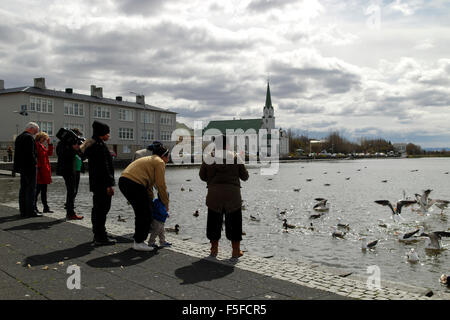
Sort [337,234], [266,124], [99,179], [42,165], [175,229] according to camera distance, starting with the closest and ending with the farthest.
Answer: [99,179] < [337,234] < [175,229] < [42,165] < [266,124]

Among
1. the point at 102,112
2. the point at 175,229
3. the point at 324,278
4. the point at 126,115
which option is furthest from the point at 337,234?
the point at 126,115

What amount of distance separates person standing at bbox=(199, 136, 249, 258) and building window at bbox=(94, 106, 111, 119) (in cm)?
7409

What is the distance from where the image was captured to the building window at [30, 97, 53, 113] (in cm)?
6538

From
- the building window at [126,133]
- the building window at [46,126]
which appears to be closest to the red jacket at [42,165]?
the building window at [46,126]

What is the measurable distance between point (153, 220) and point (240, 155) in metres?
2.12

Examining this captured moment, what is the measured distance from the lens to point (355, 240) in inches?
436

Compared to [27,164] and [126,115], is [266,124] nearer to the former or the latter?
[126,115]

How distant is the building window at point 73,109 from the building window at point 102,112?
3.36 metres

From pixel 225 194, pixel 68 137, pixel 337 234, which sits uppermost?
pixel 68 137

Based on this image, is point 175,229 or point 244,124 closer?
point 175,229

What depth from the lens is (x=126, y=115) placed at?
84625mm

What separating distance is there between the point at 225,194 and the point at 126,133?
3139 inches

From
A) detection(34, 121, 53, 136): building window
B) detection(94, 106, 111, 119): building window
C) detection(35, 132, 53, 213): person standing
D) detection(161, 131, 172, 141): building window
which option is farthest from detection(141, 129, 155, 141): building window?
detection(35, 132, 53, 213): person standing
